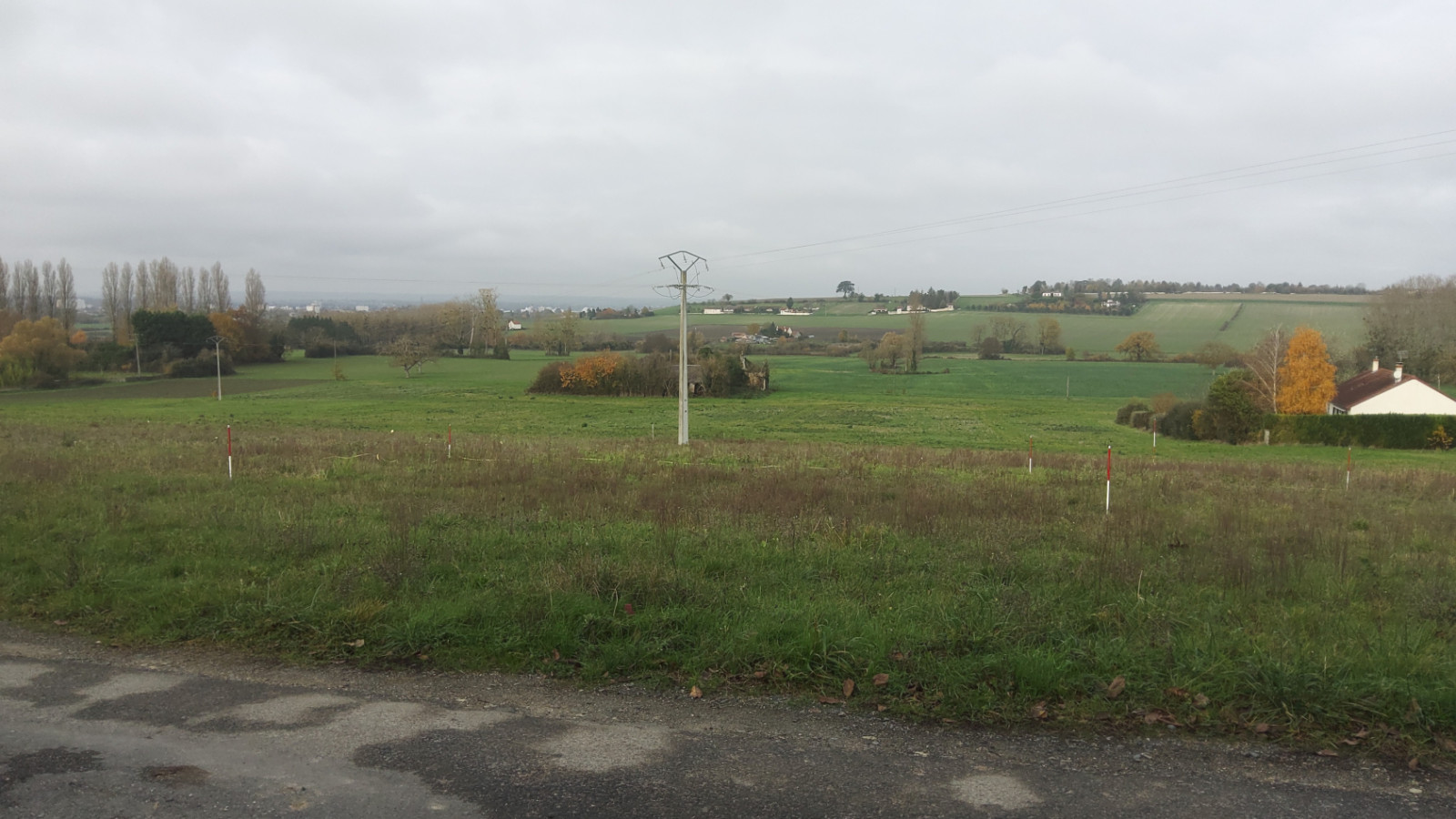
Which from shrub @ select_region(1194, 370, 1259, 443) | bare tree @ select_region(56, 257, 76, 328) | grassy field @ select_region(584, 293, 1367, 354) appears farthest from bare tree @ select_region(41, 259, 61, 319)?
shrub @ select_region(1194, 370, 1259, 443)

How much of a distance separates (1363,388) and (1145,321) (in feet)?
224

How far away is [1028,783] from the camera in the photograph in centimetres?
487

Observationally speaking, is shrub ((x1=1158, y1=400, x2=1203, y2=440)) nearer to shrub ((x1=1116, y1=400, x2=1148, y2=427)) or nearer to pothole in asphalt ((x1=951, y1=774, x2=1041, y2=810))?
shrub ((x1=1116, y1=400, x2=1148, y2=427))

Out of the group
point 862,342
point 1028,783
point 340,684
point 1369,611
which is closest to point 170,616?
point 340,684

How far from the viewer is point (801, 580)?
863 centimetres

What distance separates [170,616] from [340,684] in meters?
2.37

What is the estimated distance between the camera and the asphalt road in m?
4.59

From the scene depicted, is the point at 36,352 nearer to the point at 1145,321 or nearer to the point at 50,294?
the point at 50,294

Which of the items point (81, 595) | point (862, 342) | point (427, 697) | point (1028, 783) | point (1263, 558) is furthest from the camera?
point (862, 342)

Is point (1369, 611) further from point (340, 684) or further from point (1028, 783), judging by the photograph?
point (340, 684)

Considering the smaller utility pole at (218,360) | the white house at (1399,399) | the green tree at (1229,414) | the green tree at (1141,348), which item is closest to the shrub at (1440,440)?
the white house at (1399,399)

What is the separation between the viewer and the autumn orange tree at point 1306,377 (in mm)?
60469

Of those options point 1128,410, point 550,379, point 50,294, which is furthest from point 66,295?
point 1128,410

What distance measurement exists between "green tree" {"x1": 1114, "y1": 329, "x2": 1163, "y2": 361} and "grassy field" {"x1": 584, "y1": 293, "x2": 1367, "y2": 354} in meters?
2.57
